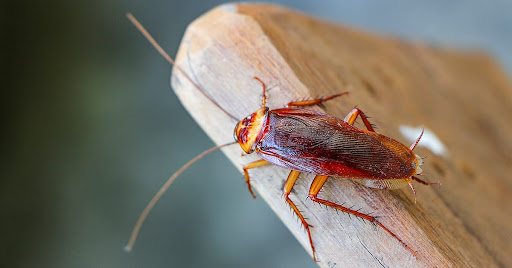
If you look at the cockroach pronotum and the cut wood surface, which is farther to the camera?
the cockroach pronotum

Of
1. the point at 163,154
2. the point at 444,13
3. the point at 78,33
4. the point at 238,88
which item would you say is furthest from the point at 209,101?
the point at 444,13

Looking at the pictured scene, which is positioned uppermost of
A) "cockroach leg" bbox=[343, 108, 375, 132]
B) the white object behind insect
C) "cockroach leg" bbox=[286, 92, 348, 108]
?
"cockroach leg" bbox=[286, 92, 348, 108]

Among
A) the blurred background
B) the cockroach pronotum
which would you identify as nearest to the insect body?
the cockroach pronotum

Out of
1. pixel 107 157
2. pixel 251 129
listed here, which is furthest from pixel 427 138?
pixel 107 157

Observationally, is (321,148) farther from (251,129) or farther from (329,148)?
(251,129)

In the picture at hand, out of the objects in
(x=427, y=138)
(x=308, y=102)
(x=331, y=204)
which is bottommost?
(x=427, y=138)

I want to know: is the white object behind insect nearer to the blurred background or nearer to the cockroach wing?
the cockroach wing
